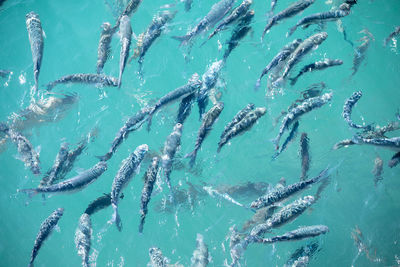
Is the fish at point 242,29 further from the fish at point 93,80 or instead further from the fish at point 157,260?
the fish at point 157,260

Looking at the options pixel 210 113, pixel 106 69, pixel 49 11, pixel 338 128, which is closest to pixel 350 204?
pixel 338 128

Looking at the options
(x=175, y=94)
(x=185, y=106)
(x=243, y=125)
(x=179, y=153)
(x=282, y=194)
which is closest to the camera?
(x=282, y=194)

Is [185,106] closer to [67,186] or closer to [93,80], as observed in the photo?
[93,80]

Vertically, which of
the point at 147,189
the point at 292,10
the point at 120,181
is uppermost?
the point at 292,10

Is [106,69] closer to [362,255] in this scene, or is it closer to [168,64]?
[168,64]

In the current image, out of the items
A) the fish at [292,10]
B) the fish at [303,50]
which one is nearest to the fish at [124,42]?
the fish at [292,10]

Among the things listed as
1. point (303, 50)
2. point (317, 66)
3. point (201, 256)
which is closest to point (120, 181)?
point (201, 256)

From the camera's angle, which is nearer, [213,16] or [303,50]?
[303,50]
